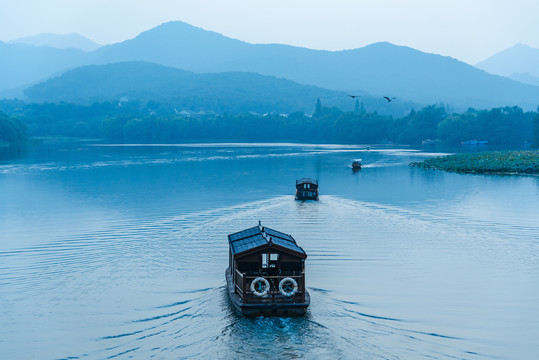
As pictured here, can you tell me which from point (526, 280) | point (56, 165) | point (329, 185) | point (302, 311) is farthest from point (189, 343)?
point (56, 165)

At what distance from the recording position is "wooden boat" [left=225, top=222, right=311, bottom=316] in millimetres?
28188

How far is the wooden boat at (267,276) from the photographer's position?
2819 centimetres

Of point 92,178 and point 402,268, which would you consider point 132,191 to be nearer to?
point 92,178

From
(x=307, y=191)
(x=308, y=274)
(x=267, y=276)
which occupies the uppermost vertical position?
(x=307, y=191)

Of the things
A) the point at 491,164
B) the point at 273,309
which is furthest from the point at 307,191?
the point at 491,164

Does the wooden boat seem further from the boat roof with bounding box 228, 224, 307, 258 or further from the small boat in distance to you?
the small boat in distance

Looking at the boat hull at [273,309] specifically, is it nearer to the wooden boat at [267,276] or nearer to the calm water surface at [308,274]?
the wooden boat at [267,276]

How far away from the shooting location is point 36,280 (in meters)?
36.5

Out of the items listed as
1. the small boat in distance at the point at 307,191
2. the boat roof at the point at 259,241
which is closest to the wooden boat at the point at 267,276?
the boat roof at the point at 259,241

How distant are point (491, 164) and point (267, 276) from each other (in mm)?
94719

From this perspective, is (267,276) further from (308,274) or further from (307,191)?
(307,191)

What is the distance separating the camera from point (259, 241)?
31078 mm

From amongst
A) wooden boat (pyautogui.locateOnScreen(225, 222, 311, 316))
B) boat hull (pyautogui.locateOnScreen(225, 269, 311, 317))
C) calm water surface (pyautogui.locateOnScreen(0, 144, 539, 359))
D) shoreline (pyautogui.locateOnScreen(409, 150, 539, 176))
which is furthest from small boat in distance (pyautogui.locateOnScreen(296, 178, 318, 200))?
shoreline (pyautogui.locateOnScreen(409, 150, 539, 176))

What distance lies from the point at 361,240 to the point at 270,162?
87717 millimetres
